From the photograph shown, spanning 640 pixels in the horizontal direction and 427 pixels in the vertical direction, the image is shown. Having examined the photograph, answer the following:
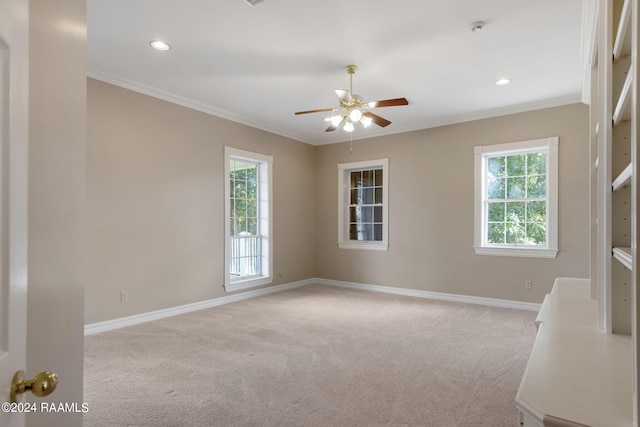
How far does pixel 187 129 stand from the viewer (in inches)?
188

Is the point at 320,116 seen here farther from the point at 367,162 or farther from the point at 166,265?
the point at 166,265

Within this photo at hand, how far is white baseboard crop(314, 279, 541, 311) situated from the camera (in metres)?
4.92

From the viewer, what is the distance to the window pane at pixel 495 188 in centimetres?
519

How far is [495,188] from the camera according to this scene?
5.24 metres

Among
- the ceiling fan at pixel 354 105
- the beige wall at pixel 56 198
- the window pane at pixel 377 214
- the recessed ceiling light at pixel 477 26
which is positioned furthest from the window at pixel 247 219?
the beige wall at pixel 56 198

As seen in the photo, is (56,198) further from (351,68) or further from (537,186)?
(537,186)

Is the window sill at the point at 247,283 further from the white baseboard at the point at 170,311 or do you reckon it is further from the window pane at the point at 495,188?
the window pane at the point at 495,188

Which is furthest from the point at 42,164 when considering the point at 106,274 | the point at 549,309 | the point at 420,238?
the point at 420,238

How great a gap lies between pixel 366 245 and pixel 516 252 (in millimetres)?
2390

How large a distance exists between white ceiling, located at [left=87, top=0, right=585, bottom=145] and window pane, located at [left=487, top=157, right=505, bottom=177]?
68 cm

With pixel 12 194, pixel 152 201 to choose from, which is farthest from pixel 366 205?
pixel 12 194

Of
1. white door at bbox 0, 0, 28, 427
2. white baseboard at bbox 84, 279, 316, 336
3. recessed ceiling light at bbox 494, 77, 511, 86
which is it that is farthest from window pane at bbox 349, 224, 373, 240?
white door at bbox 0, 0, 28, 427

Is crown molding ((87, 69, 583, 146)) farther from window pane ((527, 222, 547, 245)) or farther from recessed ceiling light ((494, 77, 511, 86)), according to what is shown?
window pane ((527, 222, 547, 245))

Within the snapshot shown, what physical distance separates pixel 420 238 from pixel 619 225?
440 cm
